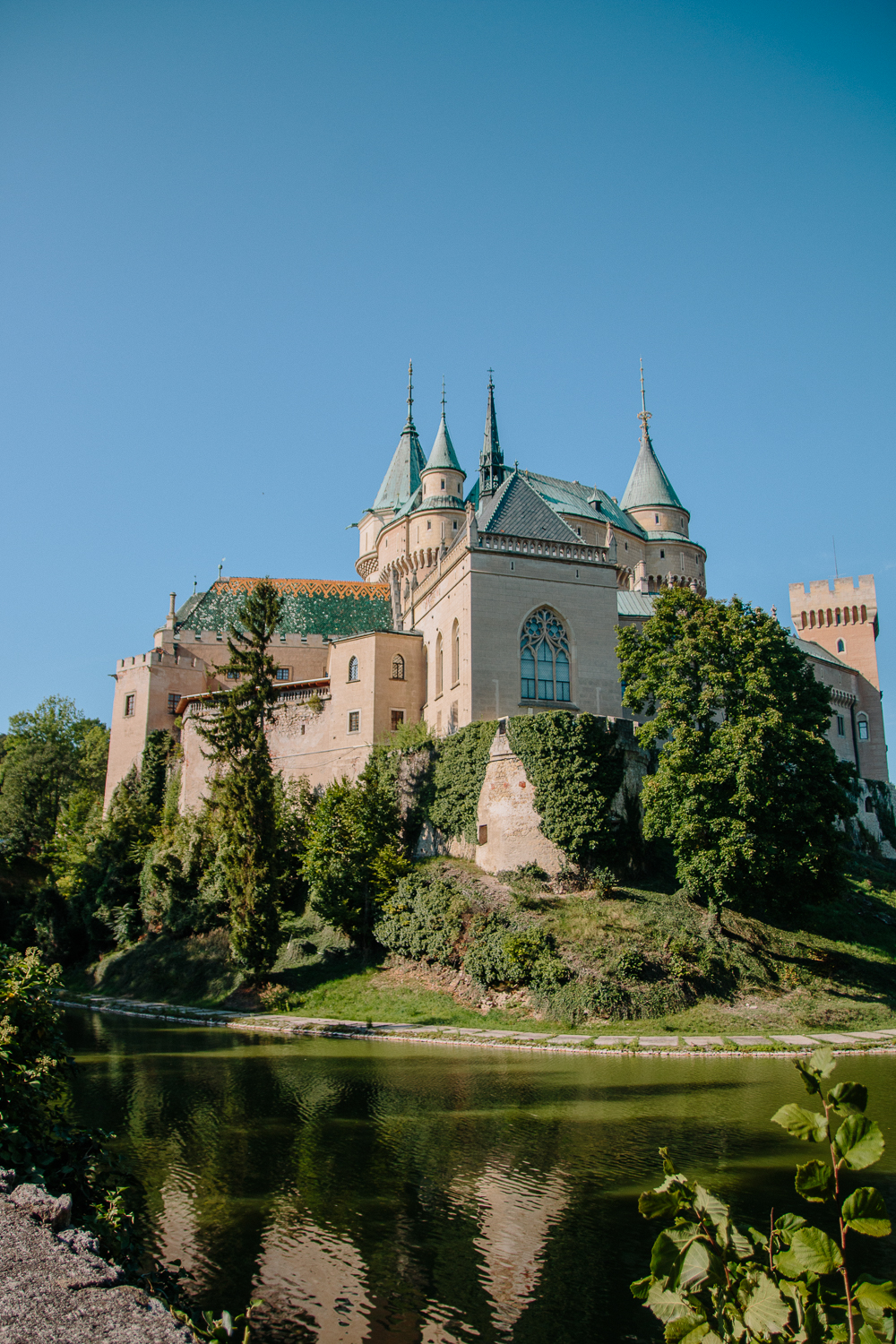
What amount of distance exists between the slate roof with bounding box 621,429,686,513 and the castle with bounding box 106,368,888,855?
13 centimetres

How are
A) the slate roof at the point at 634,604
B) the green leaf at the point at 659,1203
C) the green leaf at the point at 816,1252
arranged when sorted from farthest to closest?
the slate roof at the point at 634,604
the green leaf at the point at 659,1203
the green leaf at the point at 816,1252

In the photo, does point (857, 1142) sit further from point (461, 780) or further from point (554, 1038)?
point (461, 780)

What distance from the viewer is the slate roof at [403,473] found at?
66.3m

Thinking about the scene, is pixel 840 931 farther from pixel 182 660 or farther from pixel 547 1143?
pixel 182 660

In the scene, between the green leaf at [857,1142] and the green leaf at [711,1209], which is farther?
the green leaf at [711,1209]

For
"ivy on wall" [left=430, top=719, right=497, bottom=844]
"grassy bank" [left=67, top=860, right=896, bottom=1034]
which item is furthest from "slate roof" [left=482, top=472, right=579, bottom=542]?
"grassy bank" [left=67, top=860, right=896, bottom=1034]

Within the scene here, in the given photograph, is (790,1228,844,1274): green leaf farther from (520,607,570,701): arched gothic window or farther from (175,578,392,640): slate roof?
(175,578,392,640): slate roof

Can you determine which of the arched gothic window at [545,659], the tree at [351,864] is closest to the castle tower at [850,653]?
the arched gothic window at [545,659]

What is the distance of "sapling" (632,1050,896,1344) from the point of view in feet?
12.2

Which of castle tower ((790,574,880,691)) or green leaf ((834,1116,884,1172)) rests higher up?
castle tower ((790,574,880,691))

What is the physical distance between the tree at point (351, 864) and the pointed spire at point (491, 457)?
16.3 metres

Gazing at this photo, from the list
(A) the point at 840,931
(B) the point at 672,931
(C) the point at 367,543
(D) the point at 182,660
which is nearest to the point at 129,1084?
(B) the point at 672,931

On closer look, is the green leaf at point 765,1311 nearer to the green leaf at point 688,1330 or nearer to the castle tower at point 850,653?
the green leaf at point 688,1330

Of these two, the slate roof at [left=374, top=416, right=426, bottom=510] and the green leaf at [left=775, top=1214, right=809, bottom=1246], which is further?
the slate roof at [left=374, top=416, right=426, bottom=510]
